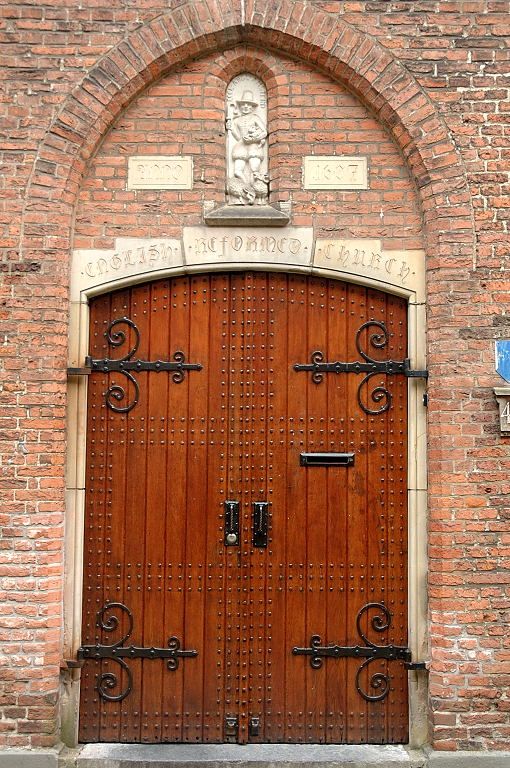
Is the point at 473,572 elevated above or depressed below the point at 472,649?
above

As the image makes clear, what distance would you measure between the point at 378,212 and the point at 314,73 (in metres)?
1.05

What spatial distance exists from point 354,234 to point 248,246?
71 cm

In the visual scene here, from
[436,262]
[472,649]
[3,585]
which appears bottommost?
[472,649]

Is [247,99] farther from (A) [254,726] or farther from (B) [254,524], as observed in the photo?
(A) [254,726]

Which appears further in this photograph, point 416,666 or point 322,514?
point 322,514

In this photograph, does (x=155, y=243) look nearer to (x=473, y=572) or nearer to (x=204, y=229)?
(x=204, y=229)

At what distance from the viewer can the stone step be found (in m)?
4.73

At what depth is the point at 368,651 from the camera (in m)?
5.02

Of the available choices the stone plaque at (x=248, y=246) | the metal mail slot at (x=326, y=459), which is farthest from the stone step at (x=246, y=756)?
the stone plaque at (x=248, y=246)

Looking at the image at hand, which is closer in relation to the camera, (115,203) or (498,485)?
(498,485)

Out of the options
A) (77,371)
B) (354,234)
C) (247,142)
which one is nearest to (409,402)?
(354,234)

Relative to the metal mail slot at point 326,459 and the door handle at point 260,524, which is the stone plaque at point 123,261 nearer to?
the metal mail slot at point 326,459

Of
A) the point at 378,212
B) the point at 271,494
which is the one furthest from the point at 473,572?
the point at 378,212

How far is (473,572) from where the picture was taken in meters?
4.80
